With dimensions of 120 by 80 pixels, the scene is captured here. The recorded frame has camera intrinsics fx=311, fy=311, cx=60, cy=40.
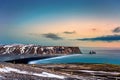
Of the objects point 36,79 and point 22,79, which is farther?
point 36,79

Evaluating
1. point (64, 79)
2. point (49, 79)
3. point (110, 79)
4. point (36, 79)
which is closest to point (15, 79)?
point (36, 79)

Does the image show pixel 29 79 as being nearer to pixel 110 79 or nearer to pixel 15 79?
pixel 15 79

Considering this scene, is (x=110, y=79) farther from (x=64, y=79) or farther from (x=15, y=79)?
(x=15, y=79)

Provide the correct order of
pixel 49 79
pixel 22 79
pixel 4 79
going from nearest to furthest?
pixel 4 79 < pixel 22 79 < pixel 49 79

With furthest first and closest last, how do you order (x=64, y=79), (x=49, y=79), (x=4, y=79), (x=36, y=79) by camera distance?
1. (x=64, y=79)
2. (x=49, y=79)
3. (x=36, y=79)
4. (x=4, y=79)

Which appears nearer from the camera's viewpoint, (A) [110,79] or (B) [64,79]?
(B) [64,79]

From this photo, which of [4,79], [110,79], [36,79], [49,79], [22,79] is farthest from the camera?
[110,79]

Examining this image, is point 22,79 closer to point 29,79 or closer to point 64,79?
point 29,79

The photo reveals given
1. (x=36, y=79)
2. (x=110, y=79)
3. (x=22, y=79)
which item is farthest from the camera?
(x=110, y=79)

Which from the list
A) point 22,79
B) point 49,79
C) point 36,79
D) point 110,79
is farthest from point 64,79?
point 110,79
